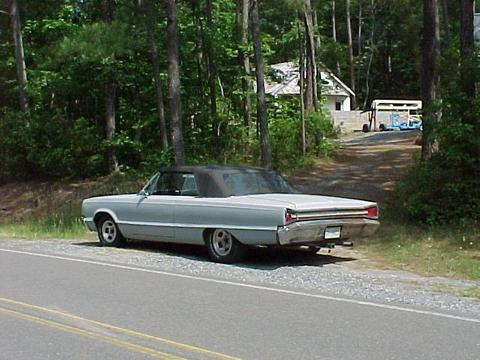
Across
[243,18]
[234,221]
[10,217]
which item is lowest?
[10,217]

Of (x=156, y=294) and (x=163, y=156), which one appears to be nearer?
(x=156, y=294)

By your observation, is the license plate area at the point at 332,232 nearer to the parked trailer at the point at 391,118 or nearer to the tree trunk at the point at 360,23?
the parked trailer at the point at 391,118

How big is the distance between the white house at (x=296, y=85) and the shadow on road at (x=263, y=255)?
71.5 feet

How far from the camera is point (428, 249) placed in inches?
542

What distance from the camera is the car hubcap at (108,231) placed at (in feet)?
49.2

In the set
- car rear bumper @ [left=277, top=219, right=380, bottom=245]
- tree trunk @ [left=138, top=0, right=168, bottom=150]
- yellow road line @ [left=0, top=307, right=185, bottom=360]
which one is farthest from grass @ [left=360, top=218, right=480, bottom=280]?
tree trunk @ [left=138, top=0, right=168, bottom=150]

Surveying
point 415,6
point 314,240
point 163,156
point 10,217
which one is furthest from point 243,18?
point 415,6

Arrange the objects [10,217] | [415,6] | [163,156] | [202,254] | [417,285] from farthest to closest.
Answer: [415,6], [10,217], [163,156], [202,254], [417,285]

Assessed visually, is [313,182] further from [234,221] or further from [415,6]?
[415,6]

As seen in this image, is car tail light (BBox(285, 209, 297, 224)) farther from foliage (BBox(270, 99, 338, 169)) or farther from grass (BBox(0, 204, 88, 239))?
foliage (BBox(270, 99, 338, 169))

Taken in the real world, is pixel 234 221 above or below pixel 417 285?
above

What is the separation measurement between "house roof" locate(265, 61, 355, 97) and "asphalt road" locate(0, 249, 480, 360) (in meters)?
26.2

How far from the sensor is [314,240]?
11898mm

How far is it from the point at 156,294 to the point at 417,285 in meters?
3.62
